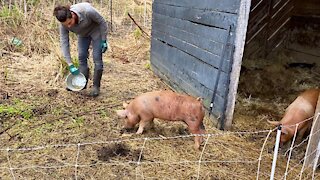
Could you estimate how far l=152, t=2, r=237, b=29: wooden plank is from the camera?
4.31 meters

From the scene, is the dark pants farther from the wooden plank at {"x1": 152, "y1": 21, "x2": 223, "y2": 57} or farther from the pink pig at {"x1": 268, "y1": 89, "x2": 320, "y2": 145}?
the pink pig at {"x1": 268, "y1": 89, "x2": 320, "y2": 145}

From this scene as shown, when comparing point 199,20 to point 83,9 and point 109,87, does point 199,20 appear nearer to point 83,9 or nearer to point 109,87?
point 83,9

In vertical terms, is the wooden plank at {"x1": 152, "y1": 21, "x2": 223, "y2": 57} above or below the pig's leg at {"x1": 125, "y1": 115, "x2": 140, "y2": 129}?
above

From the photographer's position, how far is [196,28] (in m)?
5.16

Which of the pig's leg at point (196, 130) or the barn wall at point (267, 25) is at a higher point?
the barn wall at point (267, 25)

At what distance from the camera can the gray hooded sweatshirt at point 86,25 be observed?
16.1ft

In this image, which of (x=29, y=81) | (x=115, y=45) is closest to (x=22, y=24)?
(x=115, y=45)

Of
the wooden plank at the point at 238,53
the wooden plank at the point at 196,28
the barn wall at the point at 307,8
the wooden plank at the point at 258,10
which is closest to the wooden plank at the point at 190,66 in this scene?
the wooden plank at the point at 238,53

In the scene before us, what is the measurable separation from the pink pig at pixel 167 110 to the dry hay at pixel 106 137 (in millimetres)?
208

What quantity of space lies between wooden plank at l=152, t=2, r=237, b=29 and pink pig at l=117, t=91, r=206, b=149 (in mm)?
1102

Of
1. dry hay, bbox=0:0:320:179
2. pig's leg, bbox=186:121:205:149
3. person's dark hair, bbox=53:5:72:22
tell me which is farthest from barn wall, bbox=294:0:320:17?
person's dark hair, bbox=53:5:72:22

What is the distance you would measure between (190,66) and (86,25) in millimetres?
1690

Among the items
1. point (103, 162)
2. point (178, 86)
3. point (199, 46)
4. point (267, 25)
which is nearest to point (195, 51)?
point (199, 46)

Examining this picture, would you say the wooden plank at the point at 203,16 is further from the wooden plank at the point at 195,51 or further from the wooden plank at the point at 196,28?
the wooden plank at the point at 195,51
